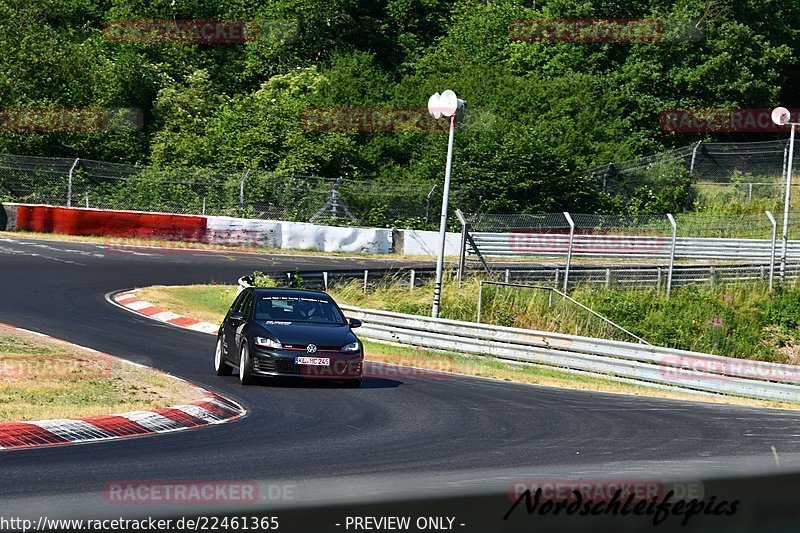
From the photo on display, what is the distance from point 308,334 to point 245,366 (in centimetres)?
92

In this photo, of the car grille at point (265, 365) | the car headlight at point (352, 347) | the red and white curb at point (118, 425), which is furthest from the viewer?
the car headlight at point (352, 347)

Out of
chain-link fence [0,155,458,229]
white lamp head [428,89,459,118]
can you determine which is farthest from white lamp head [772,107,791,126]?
chain-link fence [0,155,458,229]

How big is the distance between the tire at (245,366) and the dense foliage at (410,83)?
2580 centimetres

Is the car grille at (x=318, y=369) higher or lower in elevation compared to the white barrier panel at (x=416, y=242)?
lower

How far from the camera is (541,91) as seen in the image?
1992 inches

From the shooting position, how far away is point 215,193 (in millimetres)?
37594

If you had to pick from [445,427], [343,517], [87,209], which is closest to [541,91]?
[87,209]

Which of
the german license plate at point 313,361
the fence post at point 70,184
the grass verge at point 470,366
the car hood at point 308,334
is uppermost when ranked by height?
the fence post at point 70,184

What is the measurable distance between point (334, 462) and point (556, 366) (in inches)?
465

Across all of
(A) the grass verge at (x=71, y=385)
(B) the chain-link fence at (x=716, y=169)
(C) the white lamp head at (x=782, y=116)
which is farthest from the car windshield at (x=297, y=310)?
(B) the chain-link fence at (x=716, y=169)

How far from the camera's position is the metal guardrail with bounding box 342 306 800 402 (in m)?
18.2

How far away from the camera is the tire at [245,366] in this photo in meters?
14.5

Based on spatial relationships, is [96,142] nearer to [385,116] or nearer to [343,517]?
[385,116]

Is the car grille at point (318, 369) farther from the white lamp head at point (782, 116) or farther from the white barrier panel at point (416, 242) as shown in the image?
the white barrier panel at point (416, 242)
